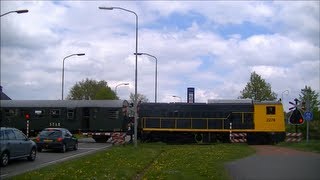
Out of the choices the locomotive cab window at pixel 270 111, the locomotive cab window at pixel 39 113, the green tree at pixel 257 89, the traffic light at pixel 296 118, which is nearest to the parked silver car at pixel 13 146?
the traffic light at pixel 296 118

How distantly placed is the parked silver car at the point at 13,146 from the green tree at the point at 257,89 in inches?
1852

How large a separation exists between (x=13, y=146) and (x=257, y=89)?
49624mm

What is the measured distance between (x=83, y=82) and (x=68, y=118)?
62898mm

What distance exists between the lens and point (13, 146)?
20.6 meters

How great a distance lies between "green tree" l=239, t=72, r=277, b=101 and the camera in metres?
65.8

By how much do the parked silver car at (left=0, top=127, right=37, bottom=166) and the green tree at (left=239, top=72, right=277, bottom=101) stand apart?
47.0m

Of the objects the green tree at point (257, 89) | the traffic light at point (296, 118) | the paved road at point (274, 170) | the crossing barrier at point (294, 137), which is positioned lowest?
the paved road at point (274, 170)

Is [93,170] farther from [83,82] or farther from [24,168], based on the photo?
[83,82]

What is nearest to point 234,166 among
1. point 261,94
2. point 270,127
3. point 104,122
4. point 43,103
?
point 270,127

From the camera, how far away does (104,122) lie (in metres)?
41.5

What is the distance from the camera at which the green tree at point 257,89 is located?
65812 mm

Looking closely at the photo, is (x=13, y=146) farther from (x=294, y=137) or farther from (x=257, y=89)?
(x=257, y=89)

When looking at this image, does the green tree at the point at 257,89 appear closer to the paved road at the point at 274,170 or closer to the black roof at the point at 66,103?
the black roof at the point at 66,103

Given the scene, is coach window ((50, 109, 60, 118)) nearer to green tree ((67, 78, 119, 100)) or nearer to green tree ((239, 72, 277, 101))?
green tree ((239, 72, 277, 101))
